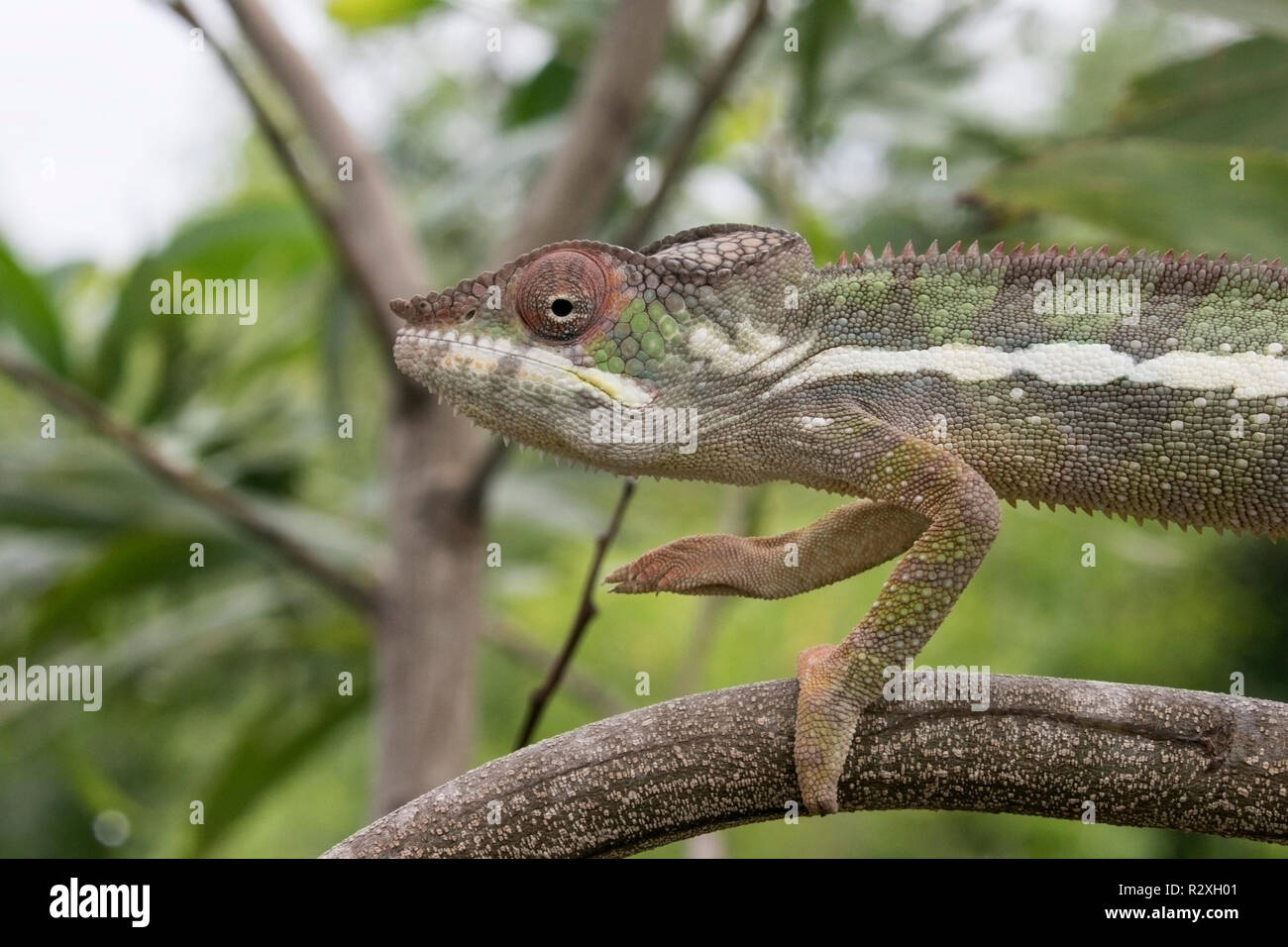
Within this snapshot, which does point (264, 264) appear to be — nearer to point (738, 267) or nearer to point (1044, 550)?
point (738, 267)

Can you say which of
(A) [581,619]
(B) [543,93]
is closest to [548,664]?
(B) [543,93]

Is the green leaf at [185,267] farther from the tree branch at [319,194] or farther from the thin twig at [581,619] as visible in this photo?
the thin twig at [581,619]

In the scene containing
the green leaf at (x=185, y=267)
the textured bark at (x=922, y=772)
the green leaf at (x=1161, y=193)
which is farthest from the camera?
the green leaf at (x=185, y=267)

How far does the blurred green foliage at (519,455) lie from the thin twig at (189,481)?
12 centimetres

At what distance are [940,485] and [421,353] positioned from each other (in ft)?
1.93

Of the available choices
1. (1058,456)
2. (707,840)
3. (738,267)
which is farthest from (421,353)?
(707,840)

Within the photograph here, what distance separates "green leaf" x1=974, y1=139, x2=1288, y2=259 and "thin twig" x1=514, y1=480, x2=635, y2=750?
87 cm

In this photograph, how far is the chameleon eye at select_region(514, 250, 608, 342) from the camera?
1.35 meters

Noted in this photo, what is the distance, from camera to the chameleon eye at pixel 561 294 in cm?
135

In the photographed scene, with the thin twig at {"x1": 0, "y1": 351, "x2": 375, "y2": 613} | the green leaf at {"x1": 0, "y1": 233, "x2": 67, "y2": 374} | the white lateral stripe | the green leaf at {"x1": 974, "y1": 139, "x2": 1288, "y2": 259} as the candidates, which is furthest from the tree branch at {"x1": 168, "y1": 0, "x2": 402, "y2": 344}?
the white lateral stripe

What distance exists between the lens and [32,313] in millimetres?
2811

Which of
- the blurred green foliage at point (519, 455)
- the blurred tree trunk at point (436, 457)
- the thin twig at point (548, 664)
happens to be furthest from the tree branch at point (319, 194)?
the thin twig at point (548, 664)

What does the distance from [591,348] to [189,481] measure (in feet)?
5.42

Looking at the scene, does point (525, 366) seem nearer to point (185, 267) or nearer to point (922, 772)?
point (922, 772)
